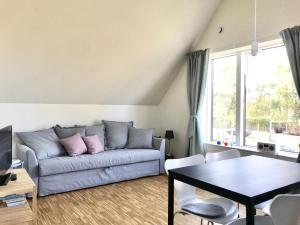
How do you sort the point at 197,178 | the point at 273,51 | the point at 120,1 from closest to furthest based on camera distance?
the point at 197,178
the point at 120,1
the point at 273,51

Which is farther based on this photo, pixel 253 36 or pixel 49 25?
pixel 253 36

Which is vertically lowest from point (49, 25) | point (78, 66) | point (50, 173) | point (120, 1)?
point (50, 173)

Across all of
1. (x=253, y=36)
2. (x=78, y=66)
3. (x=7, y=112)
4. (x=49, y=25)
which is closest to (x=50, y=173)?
(x=7, y=112)

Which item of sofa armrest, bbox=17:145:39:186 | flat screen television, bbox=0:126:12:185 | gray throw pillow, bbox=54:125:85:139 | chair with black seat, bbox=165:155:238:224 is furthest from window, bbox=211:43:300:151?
flat screen television, bbox=0:126:12:185

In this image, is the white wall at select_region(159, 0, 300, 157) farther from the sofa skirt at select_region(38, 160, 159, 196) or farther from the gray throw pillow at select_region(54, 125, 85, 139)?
the gray throw pillow at select_region(54, 125, 85, 139)

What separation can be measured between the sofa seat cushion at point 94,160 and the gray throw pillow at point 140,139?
0.20 m

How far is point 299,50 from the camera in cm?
305

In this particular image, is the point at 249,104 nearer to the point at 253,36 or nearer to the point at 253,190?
the point at 253,36

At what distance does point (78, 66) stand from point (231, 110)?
2.58 meters

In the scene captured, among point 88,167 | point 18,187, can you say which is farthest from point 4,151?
point 88,167

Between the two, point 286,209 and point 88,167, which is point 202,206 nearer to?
point 286,209

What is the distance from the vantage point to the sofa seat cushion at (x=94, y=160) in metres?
3.43

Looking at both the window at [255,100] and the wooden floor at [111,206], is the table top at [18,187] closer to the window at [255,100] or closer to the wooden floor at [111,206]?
the wooden floor at [111,206]

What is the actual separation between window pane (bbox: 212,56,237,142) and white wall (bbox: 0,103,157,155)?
1.54 m
